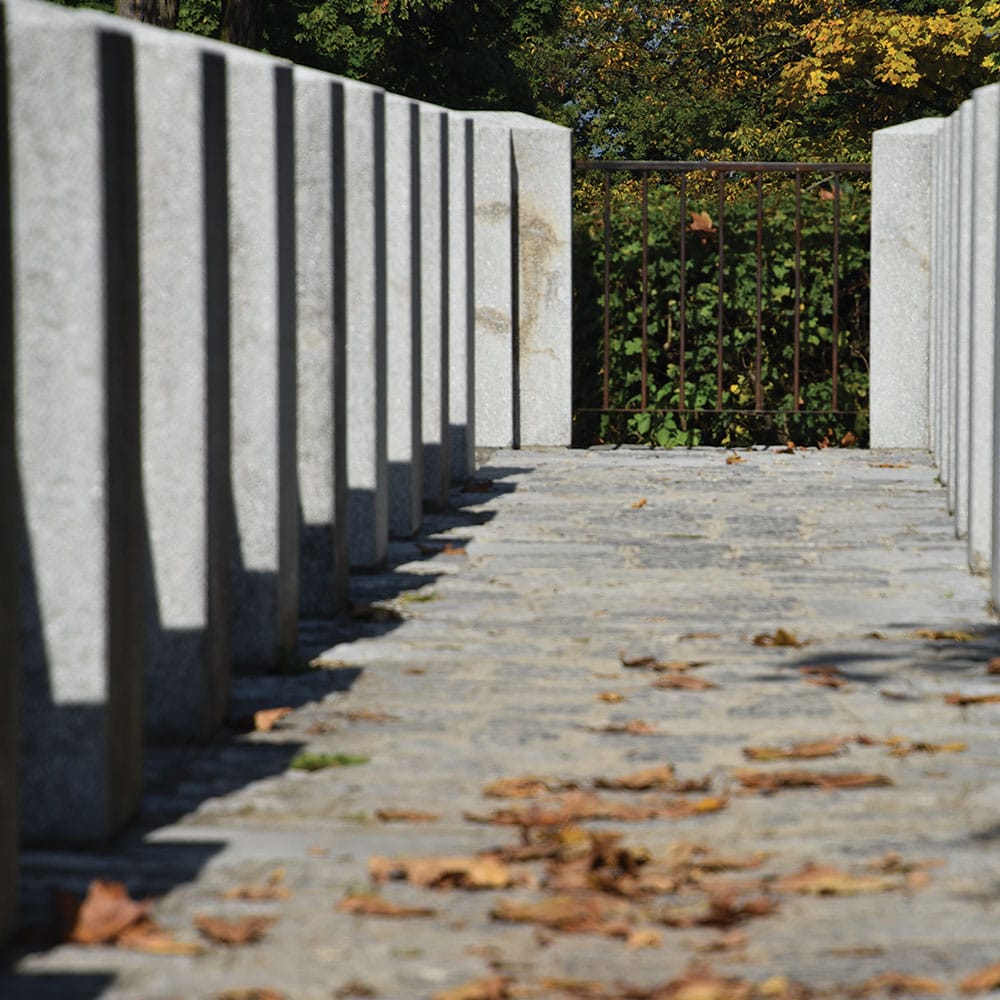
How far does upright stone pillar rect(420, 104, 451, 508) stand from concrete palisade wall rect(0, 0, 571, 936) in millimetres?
1690

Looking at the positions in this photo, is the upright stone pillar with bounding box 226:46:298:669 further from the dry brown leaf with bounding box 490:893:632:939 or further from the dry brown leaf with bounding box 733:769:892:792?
the dry brown leaf with bounding box 490:893:632:939

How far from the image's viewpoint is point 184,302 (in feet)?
15.5

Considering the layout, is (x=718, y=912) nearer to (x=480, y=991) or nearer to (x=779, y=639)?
(x=480, y=991)

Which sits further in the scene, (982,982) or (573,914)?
(573,914)

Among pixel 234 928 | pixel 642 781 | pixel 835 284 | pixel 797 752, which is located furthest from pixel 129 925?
pixel 835 284

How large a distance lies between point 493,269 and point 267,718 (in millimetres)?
7559

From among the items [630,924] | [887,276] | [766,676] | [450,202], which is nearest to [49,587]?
[630,924]

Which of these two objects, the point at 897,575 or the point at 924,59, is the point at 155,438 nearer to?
the point at 897,575

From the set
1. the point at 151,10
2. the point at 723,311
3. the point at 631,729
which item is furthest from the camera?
the point at 151,10

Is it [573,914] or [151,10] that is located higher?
[151,10]

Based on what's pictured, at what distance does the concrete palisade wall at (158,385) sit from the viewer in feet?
12.7

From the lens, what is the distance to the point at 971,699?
5.24 metres

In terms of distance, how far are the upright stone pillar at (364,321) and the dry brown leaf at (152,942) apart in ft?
13.9

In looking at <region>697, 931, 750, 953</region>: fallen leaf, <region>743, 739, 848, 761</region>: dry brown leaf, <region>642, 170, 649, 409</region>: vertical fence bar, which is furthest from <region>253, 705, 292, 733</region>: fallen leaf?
<region>642, 170, 649, 409</region>: vertical fence bar
